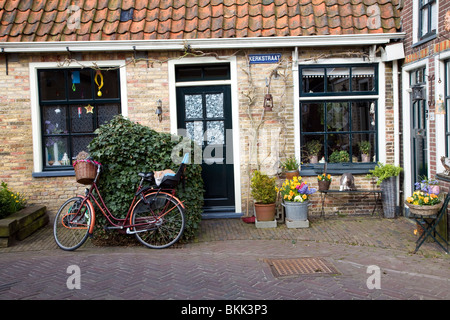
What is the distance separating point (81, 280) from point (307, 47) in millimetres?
5806

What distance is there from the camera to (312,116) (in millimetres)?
8789

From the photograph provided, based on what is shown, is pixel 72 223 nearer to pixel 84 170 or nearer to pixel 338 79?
pixel 84 170

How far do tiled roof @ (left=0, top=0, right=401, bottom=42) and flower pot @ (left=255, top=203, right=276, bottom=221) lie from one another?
10.2 ft

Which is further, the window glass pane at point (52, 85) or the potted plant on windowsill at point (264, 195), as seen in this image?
the window glass pane at point (52, 85)

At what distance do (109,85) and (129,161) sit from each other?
2397mm

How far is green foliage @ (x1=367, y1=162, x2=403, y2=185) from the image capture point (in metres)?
8.42

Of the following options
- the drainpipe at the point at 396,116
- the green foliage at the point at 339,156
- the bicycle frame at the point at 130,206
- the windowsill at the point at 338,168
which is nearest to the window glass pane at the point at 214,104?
the windowsill at the point at 338,168

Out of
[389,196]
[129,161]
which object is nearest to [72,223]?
[129,161]

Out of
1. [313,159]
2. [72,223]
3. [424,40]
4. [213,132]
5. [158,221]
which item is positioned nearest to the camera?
[158,221]

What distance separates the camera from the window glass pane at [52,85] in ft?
28.3

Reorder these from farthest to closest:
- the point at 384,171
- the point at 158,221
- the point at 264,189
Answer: the point at 384,171
the point at 264,189
the point at 158,221

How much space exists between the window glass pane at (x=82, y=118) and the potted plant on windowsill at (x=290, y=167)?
3.76 m

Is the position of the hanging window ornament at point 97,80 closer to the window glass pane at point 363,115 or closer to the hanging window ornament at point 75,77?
the hanging window ornament at point 75,77

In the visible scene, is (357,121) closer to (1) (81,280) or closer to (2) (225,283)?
(2) (225,283)
